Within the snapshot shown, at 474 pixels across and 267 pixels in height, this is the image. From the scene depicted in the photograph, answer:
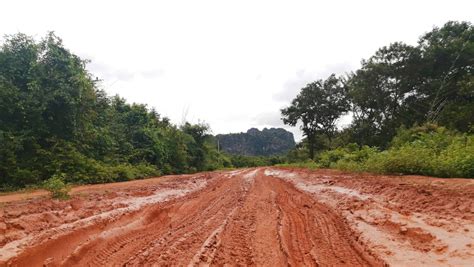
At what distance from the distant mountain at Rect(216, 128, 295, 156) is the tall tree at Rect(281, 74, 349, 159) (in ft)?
225

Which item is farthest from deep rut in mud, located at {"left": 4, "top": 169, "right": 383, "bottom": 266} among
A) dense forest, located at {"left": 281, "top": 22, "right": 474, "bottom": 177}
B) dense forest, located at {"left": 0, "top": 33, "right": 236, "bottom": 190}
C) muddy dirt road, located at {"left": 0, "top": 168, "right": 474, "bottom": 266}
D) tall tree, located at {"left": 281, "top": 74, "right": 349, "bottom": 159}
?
tall tree, located at {"left": 281, "top": 74, "right": 349, "bottom": 159}

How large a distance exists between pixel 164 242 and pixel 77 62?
15.1 meters

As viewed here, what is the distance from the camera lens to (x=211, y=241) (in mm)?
4523

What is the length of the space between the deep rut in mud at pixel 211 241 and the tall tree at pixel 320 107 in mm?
32413

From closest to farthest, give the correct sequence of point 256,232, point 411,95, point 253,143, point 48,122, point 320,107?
point 256,232, point 48,122, point 411,95, point 320,107, point 253,143

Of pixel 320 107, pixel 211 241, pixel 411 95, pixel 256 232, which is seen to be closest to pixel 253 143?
pixel 320 107

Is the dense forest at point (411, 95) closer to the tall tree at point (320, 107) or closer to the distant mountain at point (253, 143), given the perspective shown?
the tall tree at point (320, 107)

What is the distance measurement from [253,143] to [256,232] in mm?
105173

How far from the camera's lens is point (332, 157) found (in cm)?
2228

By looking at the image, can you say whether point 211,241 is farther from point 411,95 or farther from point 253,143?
point 253,143

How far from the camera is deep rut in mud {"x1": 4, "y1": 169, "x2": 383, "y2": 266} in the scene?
152 inches

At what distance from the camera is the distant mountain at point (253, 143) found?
357 ft

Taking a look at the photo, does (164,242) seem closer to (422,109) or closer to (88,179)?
(88,179)

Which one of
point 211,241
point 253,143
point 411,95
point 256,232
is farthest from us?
point 253,143
